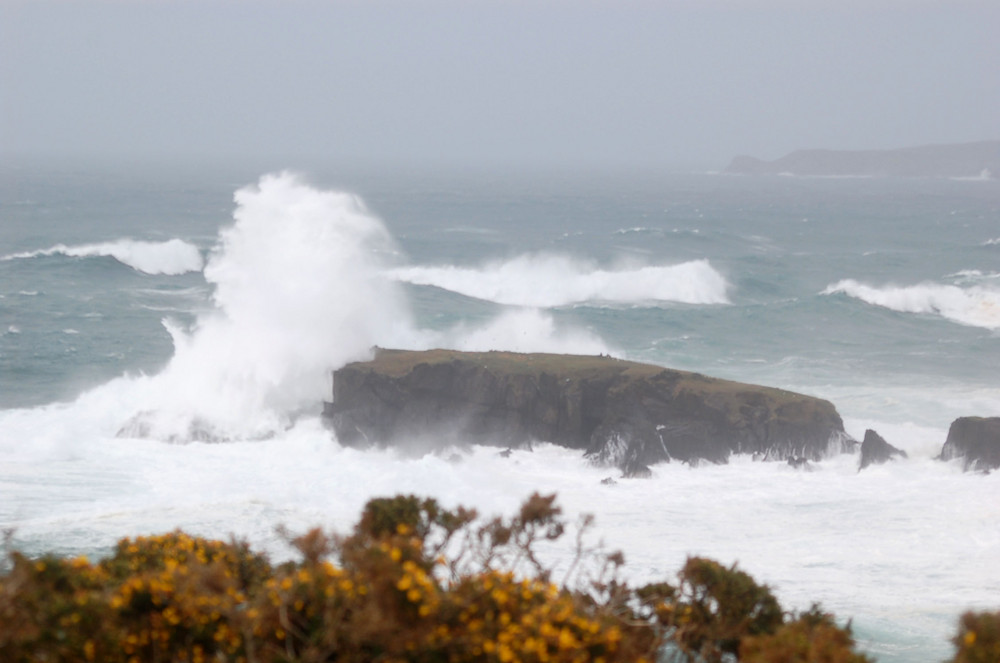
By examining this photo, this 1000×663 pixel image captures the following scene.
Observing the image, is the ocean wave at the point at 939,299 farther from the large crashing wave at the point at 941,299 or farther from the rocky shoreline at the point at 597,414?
the rocky shoreline at the point at 597,414

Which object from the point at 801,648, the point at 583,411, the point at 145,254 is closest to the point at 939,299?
the point at 583,411

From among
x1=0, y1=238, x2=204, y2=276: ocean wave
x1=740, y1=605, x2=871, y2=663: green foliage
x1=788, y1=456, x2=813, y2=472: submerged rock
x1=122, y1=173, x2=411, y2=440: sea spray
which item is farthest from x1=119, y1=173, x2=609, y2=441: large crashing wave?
x1=740, y1=605, x2=871, y2=663: green foliage

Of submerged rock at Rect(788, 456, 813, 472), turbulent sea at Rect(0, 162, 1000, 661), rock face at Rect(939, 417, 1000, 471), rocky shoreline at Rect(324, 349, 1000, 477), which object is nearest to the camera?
turbulent sea at Rect(0, 162, 1000, 661)

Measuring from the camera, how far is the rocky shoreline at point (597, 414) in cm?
2286

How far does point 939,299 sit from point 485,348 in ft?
88.0

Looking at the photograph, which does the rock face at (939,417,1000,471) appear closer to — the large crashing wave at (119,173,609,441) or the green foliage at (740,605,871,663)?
the large crashing wave at (119,173,609,441)

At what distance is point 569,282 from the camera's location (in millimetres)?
57844

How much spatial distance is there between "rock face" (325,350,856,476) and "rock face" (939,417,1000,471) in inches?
85.5

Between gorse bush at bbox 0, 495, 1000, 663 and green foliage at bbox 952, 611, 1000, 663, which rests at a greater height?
green foliage at bbox 952, 611, 1000, 663

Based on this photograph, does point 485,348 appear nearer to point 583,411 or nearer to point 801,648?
point 583,411

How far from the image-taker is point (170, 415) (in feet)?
83.8

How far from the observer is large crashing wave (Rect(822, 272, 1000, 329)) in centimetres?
4853

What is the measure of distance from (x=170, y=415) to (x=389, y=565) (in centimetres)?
1908

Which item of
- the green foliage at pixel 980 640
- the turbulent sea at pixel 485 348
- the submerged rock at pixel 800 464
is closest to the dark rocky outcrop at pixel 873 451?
the turbulent sea at pixel 485 348
